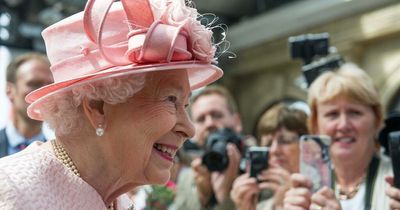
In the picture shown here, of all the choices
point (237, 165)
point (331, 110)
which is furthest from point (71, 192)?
point (237, 165)

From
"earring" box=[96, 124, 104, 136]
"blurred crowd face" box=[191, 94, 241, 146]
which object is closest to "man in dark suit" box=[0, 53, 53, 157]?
"blurred crowd face" box=[191, 94, 241, 146]

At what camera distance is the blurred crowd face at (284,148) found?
102 inches

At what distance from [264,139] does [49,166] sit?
1501mm

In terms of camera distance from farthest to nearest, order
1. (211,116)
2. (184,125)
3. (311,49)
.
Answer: (211,116) < (311,49) < (184,125)

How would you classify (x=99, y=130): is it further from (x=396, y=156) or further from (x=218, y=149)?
(x=218, y=149)

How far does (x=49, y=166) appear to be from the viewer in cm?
138

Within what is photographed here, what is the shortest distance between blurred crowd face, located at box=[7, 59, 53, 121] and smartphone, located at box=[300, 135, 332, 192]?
1.45 metres

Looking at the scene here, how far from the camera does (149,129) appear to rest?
1.39 metres

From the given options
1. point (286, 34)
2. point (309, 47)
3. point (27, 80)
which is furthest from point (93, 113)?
point (286, 34)

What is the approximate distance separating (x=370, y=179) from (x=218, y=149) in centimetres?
77

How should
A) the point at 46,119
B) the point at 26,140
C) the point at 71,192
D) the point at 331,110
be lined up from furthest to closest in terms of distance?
the point at 26,140 < the point at 331,110 < the point at 46,119 < the point at 71,192

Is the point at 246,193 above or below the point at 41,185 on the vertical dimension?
below

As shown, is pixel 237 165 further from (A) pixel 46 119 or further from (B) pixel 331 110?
(A) pixel 46 119

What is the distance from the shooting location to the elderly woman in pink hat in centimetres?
135
